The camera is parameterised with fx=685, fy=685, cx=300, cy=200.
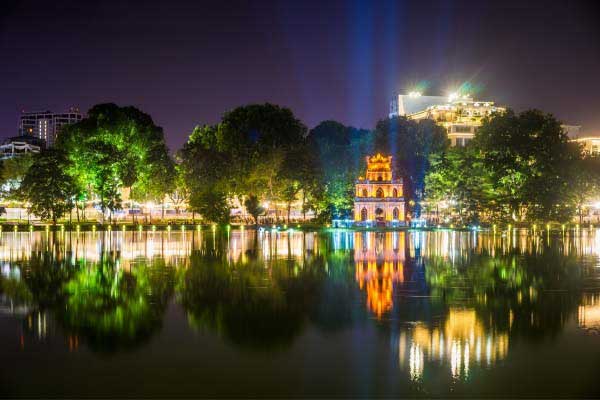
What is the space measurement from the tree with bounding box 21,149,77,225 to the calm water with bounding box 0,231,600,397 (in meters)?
Answer: 51.0

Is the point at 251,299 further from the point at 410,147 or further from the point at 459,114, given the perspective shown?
the point at 459,114

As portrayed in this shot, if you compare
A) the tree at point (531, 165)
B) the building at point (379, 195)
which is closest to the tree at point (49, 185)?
the building at point (379, 195)

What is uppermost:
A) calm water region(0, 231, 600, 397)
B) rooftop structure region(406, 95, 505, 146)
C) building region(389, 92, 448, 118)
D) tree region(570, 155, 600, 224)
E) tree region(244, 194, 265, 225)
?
building region(389, 92, 448, 118)

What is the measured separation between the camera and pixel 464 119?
14762 cm

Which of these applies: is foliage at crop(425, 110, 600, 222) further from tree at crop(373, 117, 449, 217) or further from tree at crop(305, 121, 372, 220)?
tree at crop(305, 121, 372, 220)

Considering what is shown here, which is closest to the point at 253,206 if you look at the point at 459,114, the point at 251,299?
the point at 251,299

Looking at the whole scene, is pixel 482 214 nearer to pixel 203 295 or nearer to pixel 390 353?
pixel 203 295

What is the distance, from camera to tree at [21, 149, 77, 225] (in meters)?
81.1

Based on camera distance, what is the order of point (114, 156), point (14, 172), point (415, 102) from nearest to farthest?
point (114, 156) → point (14, 172) → point (415, 102)

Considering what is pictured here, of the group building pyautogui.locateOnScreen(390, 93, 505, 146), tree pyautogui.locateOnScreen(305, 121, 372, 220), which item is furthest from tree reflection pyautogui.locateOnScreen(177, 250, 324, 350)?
building pyautogui.locateOnScreen(390, 93, 505, 146)

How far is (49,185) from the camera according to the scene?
81.1 m

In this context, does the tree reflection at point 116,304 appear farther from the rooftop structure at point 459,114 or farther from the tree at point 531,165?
the rooftop structure at point 459,114

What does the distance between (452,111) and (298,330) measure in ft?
453

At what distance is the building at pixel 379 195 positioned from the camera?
91.7 m
